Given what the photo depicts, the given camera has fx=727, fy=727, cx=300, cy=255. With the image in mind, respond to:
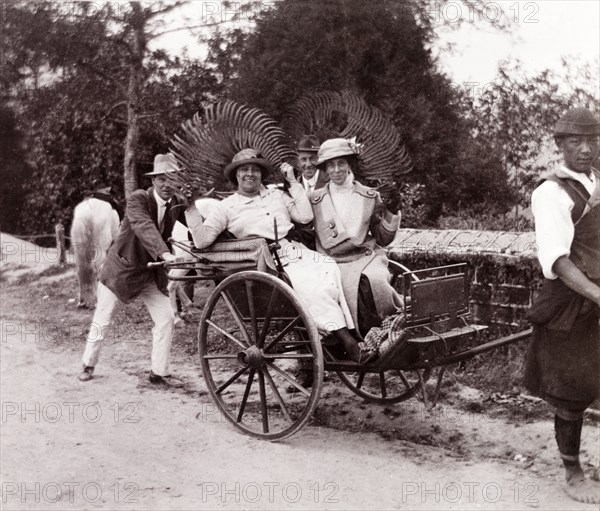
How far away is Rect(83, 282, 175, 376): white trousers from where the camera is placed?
6.39m

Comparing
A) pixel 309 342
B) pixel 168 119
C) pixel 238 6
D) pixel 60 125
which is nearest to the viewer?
pixel 309 342

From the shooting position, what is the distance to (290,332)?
5059mm

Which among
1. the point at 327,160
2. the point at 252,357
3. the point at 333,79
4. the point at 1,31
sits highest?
the point at 1,31

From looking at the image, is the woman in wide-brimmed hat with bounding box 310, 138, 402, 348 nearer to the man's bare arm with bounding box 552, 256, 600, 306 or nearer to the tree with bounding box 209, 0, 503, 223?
the man's bare arm with bounding box 552, 256, 600, 306

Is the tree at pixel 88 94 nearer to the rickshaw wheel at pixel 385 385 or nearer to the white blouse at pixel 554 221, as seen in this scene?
the rickshaw wheel at pixel 385 385

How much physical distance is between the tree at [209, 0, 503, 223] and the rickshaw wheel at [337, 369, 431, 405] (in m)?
3.31

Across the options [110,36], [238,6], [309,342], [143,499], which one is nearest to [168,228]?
[309,342]

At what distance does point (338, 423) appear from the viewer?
543 centimetres

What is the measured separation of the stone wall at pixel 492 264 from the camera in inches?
237

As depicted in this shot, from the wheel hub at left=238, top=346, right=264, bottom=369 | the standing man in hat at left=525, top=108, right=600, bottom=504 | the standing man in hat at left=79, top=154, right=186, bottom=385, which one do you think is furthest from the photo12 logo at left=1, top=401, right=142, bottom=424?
the standing man in hat at left=525, top=108, right=600, bottom=504

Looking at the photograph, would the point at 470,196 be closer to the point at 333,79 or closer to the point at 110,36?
the point at 333,79

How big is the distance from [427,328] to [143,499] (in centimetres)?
192

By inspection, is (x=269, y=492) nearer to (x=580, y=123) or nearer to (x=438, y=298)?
(x=438, y=298)

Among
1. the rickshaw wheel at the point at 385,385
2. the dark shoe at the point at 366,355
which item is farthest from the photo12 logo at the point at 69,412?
the dark shoe at the point at 366,355
